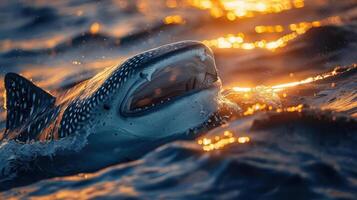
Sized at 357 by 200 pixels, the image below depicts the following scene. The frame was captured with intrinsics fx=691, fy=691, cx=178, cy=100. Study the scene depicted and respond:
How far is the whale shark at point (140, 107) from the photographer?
21.0 ft

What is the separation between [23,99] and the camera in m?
7.97

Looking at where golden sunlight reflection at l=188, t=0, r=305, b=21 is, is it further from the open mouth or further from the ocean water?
the open mouth

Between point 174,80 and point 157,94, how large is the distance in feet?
0.69

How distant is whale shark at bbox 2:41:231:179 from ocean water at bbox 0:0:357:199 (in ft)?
1.08

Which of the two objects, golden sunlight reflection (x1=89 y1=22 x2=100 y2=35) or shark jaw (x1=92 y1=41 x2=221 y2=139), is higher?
golden sunlight reflection (x1=89 y1=22 x2=100 y2=35)

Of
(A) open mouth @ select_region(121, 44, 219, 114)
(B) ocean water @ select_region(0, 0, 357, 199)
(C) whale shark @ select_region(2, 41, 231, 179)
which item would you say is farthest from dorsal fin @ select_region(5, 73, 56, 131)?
(A) open mouth @ select_region(121, 44, 219, 114)

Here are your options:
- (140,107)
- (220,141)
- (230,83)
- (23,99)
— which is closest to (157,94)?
(140,107)

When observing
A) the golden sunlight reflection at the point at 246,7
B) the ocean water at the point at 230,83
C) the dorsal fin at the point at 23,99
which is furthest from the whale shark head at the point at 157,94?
the golden sunlight reflection at the point at 246,7

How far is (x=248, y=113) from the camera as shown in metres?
6.61

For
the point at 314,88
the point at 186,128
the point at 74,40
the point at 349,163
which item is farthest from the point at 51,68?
the point at 349,163

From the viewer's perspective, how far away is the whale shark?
21.0 feet

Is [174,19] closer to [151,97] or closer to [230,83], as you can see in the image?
[230,83]

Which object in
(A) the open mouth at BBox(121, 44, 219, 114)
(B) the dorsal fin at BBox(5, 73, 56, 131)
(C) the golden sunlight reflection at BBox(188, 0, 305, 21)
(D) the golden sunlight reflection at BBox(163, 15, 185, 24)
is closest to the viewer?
(A) the open mouth at BBox(121, 44, 219, 114)

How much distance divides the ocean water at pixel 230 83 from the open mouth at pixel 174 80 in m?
0.51
